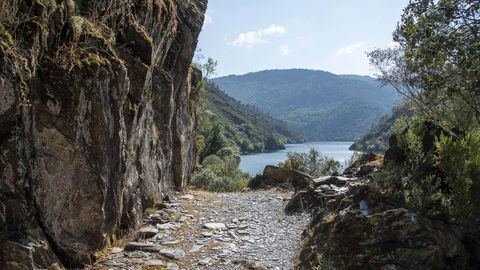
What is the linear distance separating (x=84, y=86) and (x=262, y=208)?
29.8 ft

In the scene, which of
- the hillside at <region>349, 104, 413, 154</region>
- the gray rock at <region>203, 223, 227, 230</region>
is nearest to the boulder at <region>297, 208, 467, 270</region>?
the gray rock at <region>203, 223, 227, 230</region>

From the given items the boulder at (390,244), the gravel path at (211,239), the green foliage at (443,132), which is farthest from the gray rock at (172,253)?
the green foliage at (443,132)

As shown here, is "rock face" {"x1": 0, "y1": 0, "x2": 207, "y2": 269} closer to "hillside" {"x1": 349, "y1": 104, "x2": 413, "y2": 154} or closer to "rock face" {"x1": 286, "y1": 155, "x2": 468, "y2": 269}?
"rock face" {"x1": 286, "y1": 155, "x2": 468, "y2": 269}

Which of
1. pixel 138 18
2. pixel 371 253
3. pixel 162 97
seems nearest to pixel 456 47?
pixel 371 253

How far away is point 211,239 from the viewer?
33.4 feet

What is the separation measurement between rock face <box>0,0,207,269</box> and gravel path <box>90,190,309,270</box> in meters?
0.72

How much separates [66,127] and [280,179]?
15.3 metres

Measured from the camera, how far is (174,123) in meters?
17.4

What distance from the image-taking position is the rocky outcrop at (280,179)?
19906 mm

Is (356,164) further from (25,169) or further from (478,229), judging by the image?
(25,169)

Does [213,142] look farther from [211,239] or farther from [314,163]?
[211,239]

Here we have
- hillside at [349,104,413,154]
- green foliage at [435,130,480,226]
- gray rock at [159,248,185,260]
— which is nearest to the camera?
green foliage at [435,130,480,226]

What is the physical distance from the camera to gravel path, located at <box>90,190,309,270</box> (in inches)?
327

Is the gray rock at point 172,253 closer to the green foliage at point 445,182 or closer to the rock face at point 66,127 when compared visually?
the rock face at point 66,127
